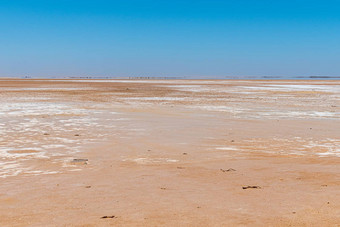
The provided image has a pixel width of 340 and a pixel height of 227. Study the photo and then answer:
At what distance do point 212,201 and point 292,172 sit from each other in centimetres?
226

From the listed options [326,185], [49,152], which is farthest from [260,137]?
[49,152]

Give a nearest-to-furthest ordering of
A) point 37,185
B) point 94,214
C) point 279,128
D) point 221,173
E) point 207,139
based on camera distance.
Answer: point 94,214
point 37,185
point 221,173
point 207,139
point 279,128

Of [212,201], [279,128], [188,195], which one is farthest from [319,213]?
[279,128]

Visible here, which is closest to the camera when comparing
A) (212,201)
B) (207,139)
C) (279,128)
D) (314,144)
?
(212,201)

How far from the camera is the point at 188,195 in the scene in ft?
17.8

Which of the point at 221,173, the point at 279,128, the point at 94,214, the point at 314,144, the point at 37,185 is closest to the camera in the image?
the point at 94,214

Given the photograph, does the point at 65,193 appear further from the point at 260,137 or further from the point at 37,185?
the point at 260,137

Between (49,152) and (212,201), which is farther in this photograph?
(49,152)

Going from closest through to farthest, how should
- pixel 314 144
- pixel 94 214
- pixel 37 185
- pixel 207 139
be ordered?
pixel 94 214
pixel 37 185
pixel 314 144
pixel 207 139

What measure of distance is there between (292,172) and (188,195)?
7.55 feet

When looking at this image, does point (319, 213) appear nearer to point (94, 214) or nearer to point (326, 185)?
point (326, 185)

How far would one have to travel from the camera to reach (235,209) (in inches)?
189

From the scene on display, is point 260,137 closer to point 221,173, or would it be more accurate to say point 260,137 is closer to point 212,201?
point 221,173

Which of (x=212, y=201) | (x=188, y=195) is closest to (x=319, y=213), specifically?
(x=212, y=201)
